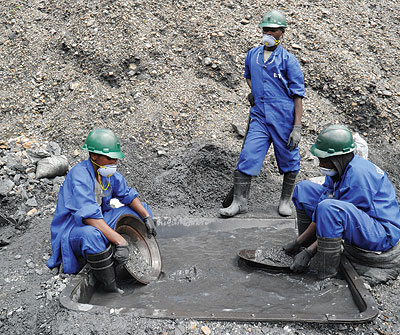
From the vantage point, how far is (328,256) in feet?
10.4

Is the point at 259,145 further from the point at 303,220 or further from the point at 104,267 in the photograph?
the point at 104,267

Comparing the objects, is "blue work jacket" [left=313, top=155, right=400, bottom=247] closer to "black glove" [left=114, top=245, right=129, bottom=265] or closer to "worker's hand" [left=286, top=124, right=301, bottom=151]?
"worker's hand" [left=286, top=124, right=301, bottom=151]

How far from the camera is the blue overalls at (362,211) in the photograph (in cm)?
304

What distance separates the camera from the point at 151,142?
18.0ft

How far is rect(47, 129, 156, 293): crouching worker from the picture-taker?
3.08 m

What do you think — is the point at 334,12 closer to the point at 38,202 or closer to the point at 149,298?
the point at 38,202

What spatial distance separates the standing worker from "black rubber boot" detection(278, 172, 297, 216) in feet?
0.43

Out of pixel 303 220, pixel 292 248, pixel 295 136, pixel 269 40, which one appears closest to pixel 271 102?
pixel 295 136

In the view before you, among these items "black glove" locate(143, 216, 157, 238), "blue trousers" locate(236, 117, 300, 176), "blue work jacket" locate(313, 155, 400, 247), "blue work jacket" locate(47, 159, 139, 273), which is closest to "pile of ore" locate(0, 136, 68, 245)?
"blue work jacket" locate(47, 159, 139, 273)

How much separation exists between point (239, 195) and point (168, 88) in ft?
7.10

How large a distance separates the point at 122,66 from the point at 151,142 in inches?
52.6

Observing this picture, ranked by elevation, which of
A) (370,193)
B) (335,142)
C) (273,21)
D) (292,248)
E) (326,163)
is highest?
(273,21)

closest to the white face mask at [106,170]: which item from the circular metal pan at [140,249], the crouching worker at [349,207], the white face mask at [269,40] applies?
the circular metal pan at [140,249]

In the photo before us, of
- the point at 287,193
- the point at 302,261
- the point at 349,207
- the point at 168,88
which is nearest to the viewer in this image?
the point at 349,207
